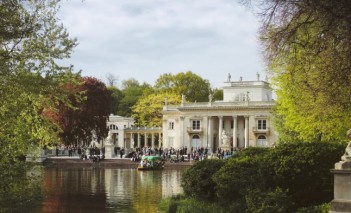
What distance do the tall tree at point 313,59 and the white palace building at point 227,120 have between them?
43984 millimetres

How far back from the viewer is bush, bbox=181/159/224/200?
60.5 feet

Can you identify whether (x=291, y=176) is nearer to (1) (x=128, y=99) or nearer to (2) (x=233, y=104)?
(2) (x=233, y=104)

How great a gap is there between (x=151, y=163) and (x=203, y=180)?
3215 centimetres

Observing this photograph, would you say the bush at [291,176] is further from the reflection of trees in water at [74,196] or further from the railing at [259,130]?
the railing at [259,130]

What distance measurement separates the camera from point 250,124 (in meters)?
79.8

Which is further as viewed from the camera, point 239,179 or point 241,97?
point 241,97

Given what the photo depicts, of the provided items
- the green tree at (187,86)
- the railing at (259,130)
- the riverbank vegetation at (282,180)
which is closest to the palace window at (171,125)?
the green tree at (187,86)

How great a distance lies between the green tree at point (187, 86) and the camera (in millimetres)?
98000

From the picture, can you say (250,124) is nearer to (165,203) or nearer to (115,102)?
(115,102)

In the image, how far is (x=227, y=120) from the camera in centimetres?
8362

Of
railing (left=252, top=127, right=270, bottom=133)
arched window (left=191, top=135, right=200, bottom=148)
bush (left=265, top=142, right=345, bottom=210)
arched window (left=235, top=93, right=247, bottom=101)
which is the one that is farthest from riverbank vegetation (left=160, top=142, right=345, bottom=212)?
arched window (left=235, top=93, right=247, bottom=101)

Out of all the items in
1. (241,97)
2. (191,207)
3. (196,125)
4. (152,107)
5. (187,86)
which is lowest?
(191,207)

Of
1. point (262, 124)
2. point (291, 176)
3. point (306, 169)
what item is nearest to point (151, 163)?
point (262, 124)

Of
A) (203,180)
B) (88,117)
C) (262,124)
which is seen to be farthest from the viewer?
(262,124)
